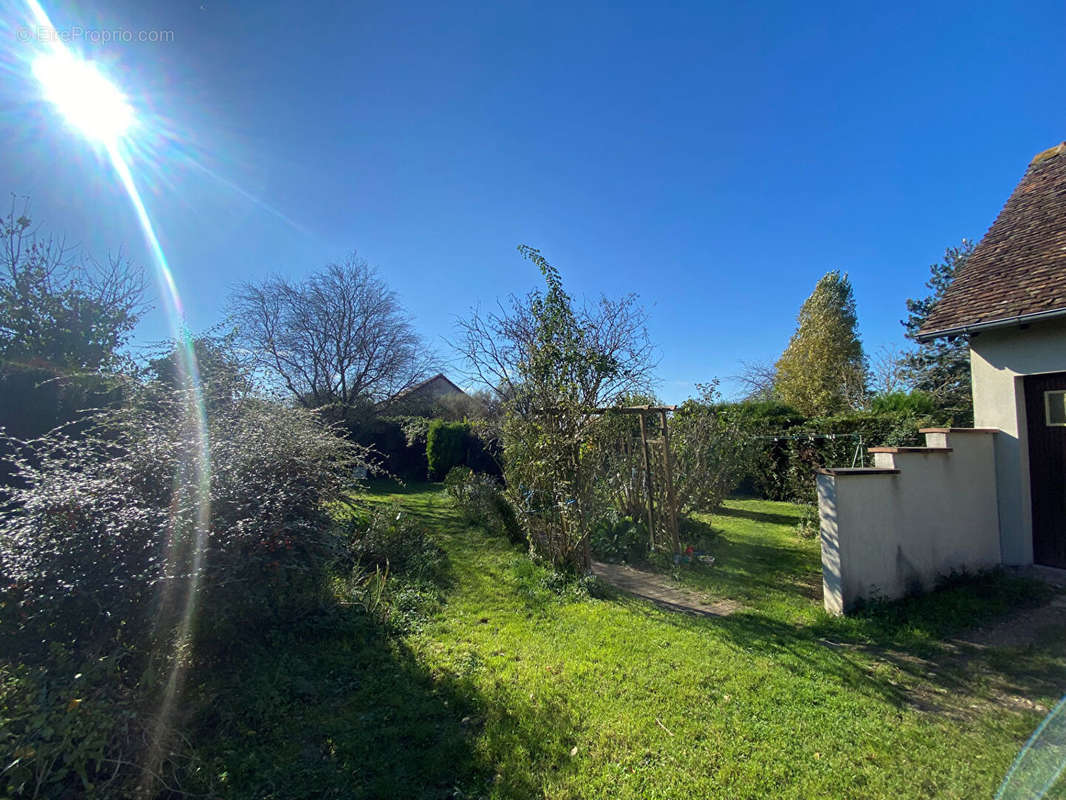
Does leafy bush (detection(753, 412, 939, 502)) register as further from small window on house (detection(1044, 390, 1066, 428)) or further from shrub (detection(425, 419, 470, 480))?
shrub (detection(425, 419, 470, 480))

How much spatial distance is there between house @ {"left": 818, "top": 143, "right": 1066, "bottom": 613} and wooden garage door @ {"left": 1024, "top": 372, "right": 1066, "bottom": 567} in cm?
1

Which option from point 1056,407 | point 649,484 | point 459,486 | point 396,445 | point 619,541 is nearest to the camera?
point 1056,407

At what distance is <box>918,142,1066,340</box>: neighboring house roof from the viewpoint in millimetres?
4676

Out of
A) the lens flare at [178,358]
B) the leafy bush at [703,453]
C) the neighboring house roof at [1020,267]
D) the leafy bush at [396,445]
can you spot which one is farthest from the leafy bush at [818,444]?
the leafy bush at [396,445]

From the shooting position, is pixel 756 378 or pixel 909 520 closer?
pixel 909 520

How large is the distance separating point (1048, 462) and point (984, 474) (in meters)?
0.57

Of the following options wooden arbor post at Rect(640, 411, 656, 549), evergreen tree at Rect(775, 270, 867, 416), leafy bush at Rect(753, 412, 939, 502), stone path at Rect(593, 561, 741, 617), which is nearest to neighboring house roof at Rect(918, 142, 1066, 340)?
leafy bush at Rect(753, 412, 939, 502)

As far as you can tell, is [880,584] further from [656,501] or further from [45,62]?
[45,62]

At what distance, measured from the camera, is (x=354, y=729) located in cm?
265

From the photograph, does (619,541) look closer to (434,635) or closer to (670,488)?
(670,488)

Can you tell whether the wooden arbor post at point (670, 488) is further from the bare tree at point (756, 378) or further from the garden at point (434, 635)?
the bare tree at point (756, 378)

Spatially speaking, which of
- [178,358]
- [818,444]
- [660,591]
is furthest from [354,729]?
[818,444]

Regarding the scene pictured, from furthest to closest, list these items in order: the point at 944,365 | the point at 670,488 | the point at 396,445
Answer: the point at 396,445 < the point at 944,365 < the point at 670,488

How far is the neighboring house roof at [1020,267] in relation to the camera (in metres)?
4.68
